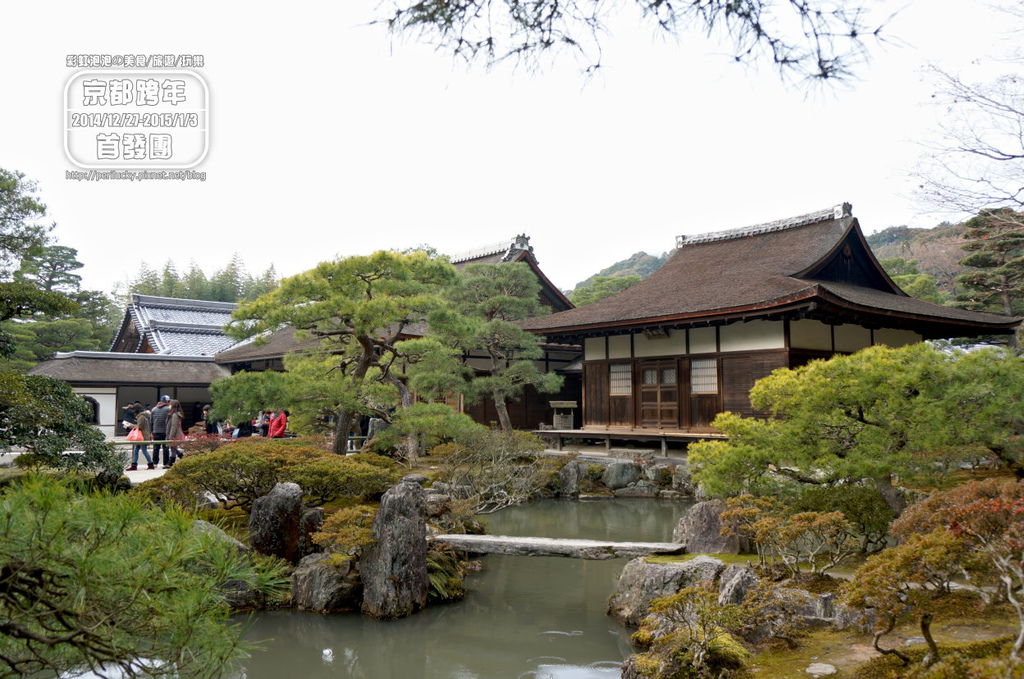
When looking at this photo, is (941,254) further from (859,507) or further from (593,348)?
(859,507)

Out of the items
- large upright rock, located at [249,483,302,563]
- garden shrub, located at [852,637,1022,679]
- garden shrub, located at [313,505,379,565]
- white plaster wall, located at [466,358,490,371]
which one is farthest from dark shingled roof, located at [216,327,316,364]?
garden shrub, located at [852,637,1022,679]

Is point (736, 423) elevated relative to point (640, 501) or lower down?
elevated

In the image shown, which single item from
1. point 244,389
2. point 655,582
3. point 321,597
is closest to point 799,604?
point 655,582

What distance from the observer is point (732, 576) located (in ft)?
21.4

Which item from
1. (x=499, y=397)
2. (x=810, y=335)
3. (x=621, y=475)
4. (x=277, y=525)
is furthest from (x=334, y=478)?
(x=810, y=335)

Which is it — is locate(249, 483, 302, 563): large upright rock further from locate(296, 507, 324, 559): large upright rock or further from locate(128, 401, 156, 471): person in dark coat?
locate(128, 401, 156, 471): person in dark coat

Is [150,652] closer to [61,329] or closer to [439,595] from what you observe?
[439,595]

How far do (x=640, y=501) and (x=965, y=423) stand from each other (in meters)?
8.48

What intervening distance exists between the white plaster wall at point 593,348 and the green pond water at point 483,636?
9.14 meters

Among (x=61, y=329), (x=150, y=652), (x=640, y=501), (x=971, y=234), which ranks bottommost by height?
(x=640, y=501)

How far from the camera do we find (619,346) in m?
18.0

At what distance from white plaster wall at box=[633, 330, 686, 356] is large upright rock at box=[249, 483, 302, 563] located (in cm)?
1052

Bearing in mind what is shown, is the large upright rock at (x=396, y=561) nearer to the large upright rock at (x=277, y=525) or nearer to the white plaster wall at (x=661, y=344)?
the large upright rock at (x=277, y=525)

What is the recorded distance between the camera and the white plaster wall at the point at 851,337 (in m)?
15.7
